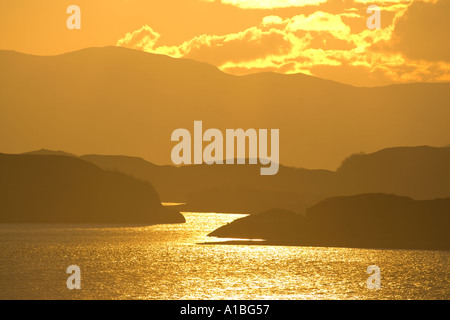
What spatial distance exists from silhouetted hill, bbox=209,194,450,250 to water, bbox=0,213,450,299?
7.74m

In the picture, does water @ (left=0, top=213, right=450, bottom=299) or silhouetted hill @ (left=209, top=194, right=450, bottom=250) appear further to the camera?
silhouetted hill @ (left=209, top=194, right=450, bottom=250)

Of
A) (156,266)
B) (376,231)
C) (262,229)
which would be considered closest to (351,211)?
(376,231)

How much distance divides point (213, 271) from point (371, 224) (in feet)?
221

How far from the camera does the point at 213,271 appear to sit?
12056 centimetres

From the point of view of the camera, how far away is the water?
9650cm

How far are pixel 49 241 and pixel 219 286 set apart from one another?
91.9m

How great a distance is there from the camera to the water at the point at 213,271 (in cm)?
9650

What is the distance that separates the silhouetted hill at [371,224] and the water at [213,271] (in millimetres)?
7743
